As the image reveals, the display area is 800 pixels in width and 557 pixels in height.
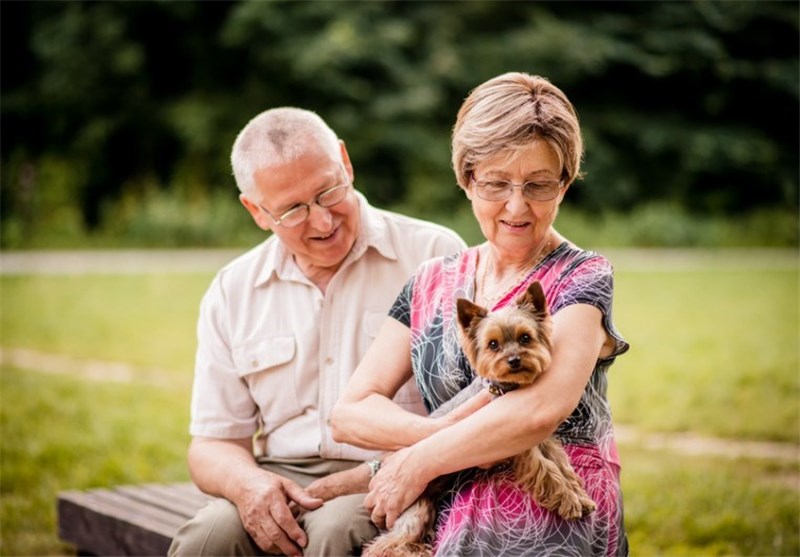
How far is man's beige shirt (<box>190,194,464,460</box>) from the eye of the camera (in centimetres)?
390

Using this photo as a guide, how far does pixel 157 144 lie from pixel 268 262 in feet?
86.2

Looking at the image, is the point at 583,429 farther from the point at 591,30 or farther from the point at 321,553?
the point at 591,30

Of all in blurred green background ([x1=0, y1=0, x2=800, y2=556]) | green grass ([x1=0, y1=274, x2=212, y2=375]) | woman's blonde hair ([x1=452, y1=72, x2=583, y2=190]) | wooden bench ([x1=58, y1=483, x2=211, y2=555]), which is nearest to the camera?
woman's blonde hair ([x1=452, y1=72, x2=583, y2=190])

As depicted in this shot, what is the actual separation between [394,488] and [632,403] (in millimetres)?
6222

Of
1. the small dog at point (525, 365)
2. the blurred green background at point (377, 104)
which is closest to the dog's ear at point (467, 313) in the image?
the small dog at point (525, 365)

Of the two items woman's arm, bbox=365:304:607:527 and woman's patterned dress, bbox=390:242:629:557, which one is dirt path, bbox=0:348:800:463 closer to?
woman's patterned dress, bbox=390:242:629:557

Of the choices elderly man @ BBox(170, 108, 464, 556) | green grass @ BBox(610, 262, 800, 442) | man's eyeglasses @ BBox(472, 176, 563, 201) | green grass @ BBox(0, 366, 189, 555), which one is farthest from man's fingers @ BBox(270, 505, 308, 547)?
green grass @ BBox(610, 262, 800, 442)

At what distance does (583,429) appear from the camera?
9.69 ft

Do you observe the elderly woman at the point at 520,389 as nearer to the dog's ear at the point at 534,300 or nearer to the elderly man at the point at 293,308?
the dog's ear at the point at 534,300

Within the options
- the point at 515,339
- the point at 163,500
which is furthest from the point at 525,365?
the point at 163,500

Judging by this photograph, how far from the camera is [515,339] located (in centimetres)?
268

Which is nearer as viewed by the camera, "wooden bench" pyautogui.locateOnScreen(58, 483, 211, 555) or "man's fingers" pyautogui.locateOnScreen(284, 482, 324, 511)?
"man's fingers" pyautogui.locateOnScreen(284, 482, 324, 511)

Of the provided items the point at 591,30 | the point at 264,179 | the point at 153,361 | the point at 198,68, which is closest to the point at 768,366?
the point at 153,361

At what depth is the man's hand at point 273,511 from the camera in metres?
3.42
